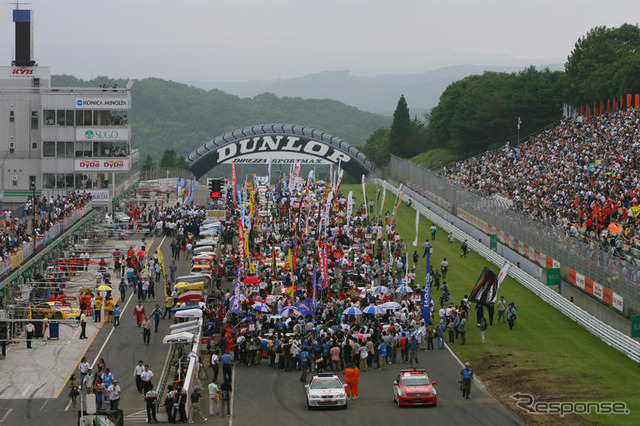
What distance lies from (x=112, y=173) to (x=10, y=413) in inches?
1786

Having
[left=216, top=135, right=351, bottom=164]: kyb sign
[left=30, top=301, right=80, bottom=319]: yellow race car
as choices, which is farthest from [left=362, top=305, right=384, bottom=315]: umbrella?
[left=216, top=135, right=351, bottom=164]: kyb sign

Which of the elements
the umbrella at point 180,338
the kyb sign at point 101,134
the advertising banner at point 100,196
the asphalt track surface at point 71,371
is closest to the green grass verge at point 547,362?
the umbrella at point 180,338

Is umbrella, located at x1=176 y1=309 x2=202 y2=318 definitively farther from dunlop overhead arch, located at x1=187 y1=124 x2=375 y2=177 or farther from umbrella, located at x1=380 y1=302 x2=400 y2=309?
dunlop overhead arch, located at x1=187 y1=124 x2=375 y2=177

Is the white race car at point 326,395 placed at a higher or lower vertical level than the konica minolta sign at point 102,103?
lower

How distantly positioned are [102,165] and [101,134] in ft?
7.76

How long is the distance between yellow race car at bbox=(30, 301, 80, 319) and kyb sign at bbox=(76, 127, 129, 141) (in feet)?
101

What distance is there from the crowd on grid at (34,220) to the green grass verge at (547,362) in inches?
819

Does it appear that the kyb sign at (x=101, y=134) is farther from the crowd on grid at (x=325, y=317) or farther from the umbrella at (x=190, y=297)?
the umbrella at (x=190, y=297)

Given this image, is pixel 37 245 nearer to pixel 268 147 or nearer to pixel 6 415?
pixel 6 415

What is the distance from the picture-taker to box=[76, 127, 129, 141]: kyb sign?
7394 centimetres

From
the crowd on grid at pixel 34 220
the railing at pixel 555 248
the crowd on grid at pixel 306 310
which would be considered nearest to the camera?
the crowd on grid at pixel 306 310

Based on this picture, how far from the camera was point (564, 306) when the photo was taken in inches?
1816

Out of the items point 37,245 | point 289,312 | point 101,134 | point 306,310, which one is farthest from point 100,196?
point 289,312

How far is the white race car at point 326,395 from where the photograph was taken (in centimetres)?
3162
